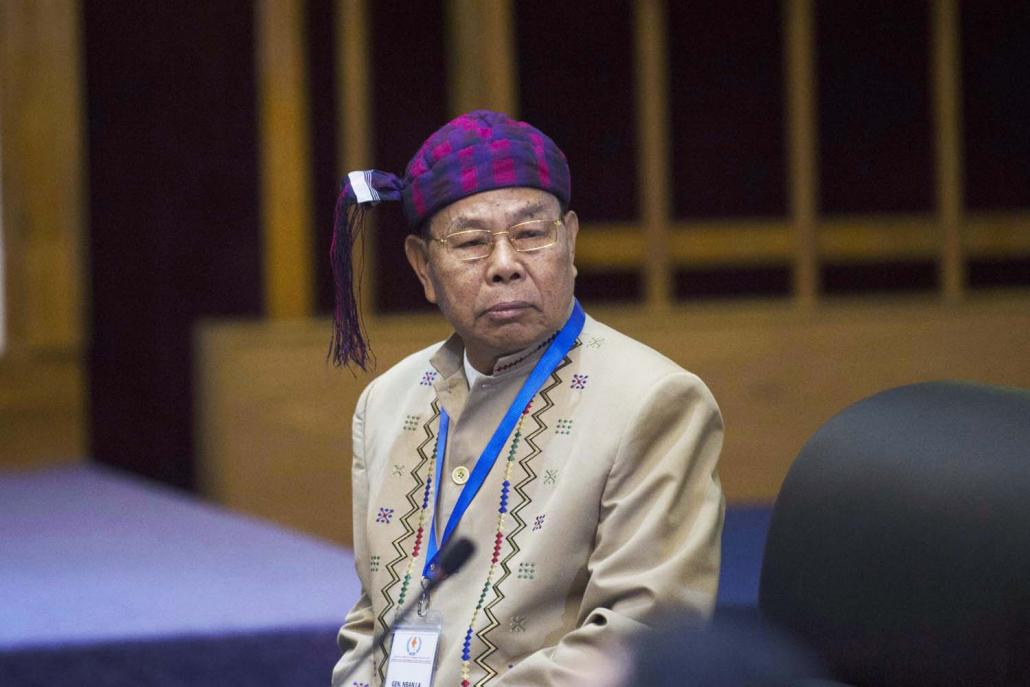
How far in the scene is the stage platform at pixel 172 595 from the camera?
9.63 ft

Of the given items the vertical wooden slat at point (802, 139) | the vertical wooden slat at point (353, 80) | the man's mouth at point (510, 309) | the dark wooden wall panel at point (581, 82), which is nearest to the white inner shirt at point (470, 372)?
the man's mouth at point (510, 309)

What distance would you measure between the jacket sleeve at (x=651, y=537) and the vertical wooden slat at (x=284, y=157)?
11.4ft

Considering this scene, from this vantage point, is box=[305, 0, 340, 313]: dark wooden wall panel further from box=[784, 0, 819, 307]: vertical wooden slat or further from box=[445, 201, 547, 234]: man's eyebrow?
box=[445, 201, 547, 234]: man's eyebrow

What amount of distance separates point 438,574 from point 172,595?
150 centimetres

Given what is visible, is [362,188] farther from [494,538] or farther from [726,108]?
[726,108]

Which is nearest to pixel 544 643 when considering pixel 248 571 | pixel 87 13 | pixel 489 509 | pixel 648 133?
pixel 489 509

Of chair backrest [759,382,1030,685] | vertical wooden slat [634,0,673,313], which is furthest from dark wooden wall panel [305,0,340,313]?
chair backrest [759,382,1030,685]

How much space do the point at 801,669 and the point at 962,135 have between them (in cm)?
458

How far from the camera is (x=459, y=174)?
200 centimetres

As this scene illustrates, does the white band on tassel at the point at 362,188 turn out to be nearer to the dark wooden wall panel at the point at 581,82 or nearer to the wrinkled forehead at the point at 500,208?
the wrinkled forehead at the point at 500,208

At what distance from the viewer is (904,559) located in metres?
Result: 1.58

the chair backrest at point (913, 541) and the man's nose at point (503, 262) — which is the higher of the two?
the man's nose at point (503, 262)

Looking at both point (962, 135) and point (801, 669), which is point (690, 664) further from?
point (962, 135)

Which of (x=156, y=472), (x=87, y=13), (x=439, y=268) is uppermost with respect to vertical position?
(x=87, y=13)
